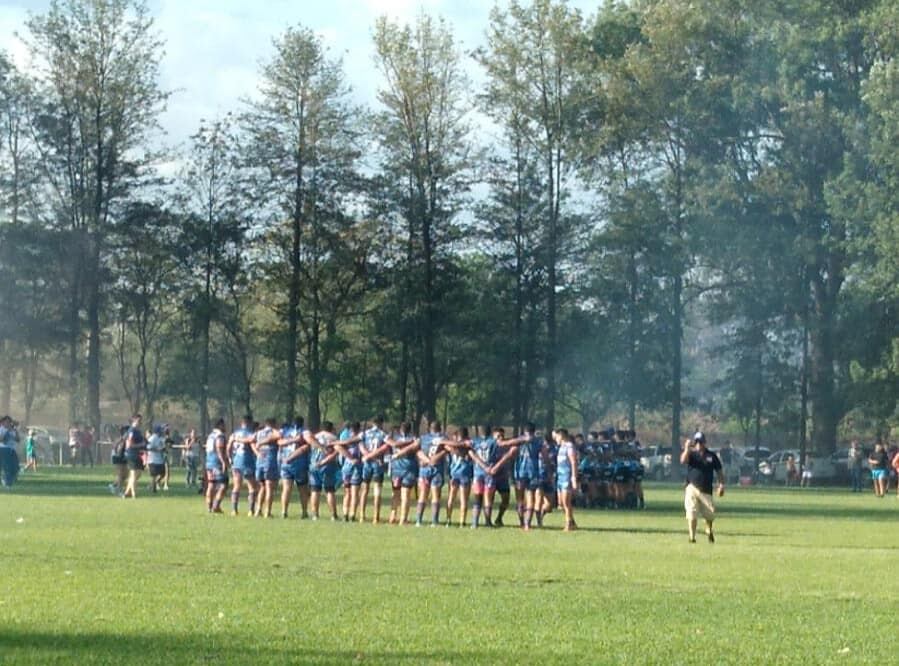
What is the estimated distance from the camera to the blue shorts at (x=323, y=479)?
35.2m

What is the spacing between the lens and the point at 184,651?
13398 millimetres

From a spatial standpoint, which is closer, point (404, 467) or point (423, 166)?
point (404, 467)

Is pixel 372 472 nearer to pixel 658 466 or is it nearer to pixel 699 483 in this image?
pixel 699 483

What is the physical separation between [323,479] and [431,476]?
7.76 ft

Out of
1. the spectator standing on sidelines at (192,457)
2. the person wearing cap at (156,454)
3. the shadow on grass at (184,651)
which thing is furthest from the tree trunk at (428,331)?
the shadow on grass at (184,651)

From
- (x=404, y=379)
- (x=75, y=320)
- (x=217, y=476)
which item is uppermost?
(x=75, y=320)

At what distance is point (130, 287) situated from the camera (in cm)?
7950

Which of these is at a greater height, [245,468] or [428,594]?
[245,468]

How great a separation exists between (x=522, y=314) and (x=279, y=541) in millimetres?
51377

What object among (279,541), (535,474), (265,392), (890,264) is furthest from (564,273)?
(279,541)


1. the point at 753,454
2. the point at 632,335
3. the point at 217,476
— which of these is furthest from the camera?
the point at 753,454

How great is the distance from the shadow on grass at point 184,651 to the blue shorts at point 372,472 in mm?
20199

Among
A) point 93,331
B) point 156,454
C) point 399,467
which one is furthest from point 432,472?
point 93,331

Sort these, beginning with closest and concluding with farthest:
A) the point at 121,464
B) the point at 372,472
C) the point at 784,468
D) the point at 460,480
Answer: the point at 460,480 < the point at 372,472 < the point at 121,464 < the point at 784,468
